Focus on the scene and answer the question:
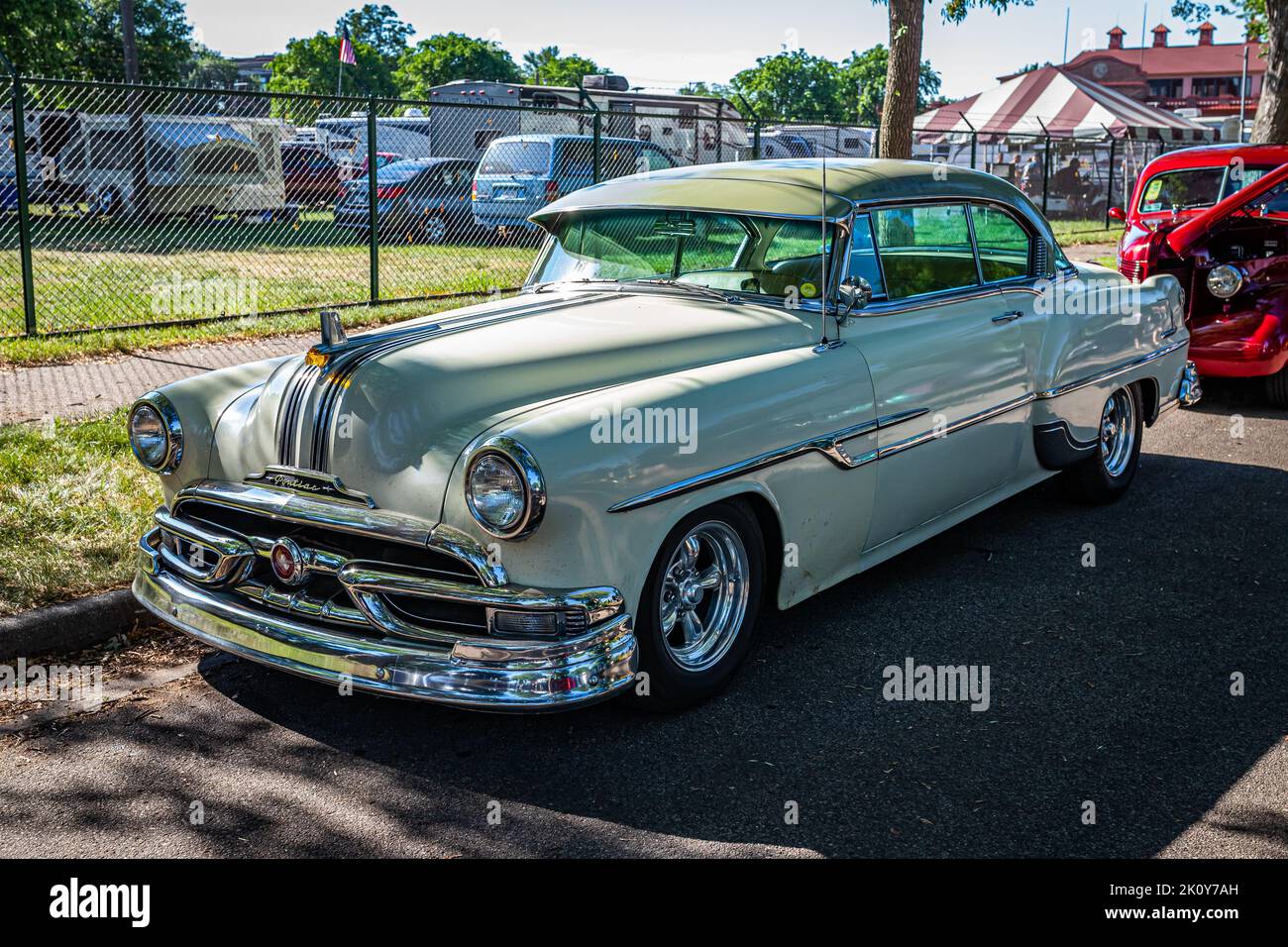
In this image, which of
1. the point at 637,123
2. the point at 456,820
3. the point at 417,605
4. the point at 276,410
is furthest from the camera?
the point at 637,123

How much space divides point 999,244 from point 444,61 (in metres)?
82.8

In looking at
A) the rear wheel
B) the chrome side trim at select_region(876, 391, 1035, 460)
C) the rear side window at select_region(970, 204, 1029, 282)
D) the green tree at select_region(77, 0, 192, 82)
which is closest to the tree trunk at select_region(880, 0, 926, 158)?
the rear wheel

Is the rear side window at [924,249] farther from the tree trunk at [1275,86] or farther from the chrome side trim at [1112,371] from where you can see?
the tree trunk at [1275,86]

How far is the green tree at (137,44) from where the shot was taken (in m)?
34.6

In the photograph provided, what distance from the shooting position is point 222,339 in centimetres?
927

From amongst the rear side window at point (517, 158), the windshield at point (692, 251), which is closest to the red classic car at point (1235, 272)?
the windshield at point (692, 251)

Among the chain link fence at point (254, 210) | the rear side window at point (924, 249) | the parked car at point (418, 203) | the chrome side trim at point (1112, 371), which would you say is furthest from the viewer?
the parked car at point (418, 203)

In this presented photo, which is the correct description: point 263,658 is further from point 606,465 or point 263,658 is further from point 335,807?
point 606,465

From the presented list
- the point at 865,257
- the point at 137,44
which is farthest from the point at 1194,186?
the point at 137,44

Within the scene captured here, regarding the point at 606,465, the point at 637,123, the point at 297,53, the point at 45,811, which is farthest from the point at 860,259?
the point at 297,53

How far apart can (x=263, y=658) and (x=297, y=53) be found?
8387 cm

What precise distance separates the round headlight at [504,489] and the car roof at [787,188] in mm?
1725

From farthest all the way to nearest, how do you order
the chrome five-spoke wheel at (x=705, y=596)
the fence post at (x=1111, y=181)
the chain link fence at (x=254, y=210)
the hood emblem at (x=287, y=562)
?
1. the fence post at (x=1111, y=181)
2. the chain link fence at (x=254, y=210)
3. the chrome five-spoke wheel at (x=705, y=596)
4. the hood emblem at (x=287, y=562)

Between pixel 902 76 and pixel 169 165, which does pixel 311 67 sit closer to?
pixel 169 165
